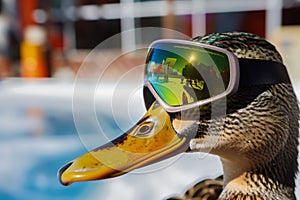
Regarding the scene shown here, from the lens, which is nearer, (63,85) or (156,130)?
(156,130)

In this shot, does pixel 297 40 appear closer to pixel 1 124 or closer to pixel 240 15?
pixel 240 15

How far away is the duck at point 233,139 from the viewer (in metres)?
0.66

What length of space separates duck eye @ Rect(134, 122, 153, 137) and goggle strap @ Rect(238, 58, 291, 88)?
13 cm

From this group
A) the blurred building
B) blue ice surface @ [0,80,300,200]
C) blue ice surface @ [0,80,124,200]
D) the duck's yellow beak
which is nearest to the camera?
the duck's yellow beak

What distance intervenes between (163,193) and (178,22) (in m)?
2.33

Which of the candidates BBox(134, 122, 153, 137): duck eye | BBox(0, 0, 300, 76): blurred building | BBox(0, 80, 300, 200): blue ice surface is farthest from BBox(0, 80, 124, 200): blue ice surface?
BBox(134, 122, 153, 137): duck eye

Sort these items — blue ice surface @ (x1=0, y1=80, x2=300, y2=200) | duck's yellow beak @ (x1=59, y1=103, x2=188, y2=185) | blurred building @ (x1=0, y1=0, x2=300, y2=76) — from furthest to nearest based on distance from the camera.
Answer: blurred building @ (x1=0, y1=0, x2=300, y2=76) → blue ice surface @ (x1=0, y1=80, x2=300, y2=200) → duck's yellow beak @ (x1=59, y1=103, x2=188, y2=185)

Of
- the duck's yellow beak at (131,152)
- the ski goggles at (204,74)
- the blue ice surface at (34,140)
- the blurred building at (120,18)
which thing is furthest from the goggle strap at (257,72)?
the blurred building at (120,18)

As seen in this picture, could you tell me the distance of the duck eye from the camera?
0.68 meters

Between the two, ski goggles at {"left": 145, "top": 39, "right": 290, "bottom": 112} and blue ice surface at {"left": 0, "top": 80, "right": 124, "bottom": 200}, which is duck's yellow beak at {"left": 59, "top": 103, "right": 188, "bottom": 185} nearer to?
ski goggles at {"left": 145, "top": 39, "right": 290, "bottom": 112}

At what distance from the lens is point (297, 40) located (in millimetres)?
2939

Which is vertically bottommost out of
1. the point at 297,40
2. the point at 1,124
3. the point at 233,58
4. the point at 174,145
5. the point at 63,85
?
the point at 1,124

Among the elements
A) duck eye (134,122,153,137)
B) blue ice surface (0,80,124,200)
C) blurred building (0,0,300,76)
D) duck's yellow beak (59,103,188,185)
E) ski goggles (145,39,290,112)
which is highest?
ski goggles (145,39,290,112)

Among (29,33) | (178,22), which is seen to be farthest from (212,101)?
(29,33)
